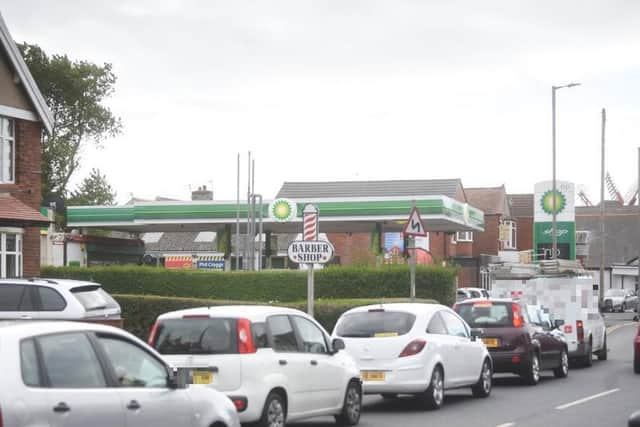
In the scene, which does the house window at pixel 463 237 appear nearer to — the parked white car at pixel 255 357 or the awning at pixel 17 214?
the awning at pixel 17 214

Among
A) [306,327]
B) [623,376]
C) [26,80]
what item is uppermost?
[26,80]

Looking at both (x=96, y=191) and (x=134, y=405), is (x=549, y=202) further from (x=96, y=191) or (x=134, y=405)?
(x=134, y=405)

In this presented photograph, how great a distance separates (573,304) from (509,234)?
6211 centimetres

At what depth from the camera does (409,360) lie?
17.7 meters

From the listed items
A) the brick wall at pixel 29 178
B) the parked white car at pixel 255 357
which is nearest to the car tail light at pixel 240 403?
the parked white car at pixel 255 357

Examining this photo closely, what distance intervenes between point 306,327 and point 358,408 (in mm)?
1591

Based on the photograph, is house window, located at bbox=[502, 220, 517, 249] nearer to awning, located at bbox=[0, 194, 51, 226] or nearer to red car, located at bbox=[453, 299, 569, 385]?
awning, located at bbox=[0, 194, 51, 226]

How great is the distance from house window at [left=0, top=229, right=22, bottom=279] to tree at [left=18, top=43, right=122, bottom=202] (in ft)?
115

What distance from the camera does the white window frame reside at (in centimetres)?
3244

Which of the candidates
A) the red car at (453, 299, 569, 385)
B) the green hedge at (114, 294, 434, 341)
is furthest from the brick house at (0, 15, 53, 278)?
the red car at (453, 299, 569, 385)

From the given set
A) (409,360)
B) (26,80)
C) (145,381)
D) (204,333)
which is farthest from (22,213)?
(145,381)

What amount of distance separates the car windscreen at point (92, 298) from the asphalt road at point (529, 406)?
192 inches

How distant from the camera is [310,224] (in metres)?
21.4

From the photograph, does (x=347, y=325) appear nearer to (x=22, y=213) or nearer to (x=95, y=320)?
(x=95, y=320)
